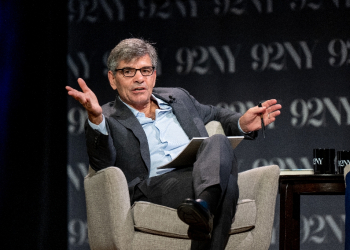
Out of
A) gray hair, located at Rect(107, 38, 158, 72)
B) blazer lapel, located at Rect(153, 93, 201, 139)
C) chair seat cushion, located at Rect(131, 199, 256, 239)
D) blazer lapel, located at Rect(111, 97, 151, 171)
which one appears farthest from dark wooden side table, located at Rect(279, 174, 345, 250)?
gray hair, located at Rect(107, 38, 158, 72)

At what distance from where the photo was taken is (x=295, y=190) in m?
2.19

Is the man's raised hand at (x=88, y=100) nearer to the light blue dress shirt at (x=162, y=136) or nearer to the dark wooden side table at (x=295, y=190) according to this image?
the light blue dress shirt at (x=162, y=136)

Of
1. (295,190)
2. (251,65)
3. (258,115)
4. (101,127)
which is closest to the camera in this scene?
(101,127)

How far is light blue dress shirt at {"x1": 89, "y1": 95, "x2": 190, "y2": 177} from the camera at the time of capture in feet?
7.59

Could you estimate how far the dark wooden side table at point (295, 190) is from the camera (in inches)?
86.0

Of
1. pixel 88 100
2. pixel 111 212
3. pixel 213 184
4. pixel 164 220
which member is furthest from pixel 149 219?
pixel 88 100

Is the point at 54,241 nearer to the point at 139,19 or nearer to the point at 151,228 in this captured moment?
the point at 151,228

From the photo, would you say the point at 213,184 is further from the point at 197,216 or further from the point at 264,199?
the point at 264,199

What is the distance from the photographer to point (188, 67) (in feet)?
11.4

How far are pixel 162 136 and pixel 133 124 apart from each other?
7.0 inches

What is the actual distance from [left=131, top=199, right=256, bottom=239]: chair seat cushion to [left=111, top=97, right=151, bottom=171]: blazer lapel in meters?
0.32

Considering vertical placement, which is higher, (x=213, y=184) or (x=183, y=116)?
(x=183, y=116)

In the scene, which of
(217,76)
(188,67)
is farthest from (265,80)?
(188,67)

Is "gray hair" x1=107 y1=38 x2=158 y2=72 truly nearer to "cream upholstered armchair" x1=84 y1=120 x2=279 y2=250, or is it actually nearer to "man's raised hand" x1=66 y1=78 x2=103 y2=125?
"man's raised hand" x1=66 y1=78 x2=103 y2=125
